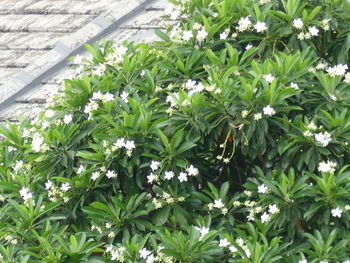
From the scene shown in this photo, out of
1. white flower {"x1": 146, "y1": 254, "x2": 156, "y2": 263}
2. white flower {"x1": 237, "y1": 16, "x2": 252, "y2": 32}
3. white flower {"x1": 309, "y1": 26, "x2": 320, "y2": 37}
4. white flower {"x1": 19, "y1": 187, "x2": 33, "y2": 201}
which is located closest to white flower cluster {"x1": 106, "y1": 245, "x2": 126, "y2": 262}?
white flower {"x1": 146, "y1": 254, "x2": 156, "y2": 263}

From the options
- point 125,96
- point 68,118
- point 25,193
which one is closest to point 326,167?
point 125,96

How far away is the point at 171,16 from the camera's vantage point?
4.63 metres

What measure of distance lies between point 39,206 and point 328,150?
4.52ft

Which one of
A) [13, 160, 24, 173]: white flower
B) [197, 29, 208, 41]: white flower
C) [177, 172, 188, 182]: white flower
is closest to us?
[177, 172, 188, 182]: white flower

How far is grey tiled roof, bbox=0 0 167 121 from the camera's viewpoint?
6254mm

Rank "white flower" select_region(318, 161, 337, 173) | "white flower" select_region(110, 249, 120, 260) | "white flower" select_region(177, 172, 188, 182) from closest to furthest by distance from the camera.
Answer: "white flower" select_region(318, 161, 337, 173) < "white flower" select_region(110, 249, 120, 260) < "white flower" select_region(177, 172, 188, 182)

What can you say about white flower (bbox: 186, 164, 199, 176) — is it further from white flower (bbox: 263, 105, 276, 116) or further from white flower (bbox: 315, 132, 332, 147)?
white flower (bbox: 315, 132, 332, 147)

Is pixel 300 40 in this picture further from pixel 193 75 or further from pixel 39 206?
pixel 39 206

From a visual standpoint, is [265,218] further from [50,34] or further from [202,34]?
[50,34]

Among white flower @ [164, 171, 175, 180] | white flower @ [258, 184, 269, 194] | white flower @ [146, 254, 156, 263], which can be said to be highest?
white flower @ [164, 171, 175, 180]

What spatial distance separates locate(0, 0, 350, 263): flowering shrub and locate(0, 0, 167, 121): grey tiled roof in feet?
5.07

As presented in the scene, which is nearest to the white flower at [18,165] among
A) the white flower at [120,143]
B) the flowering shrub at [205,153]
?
the flowering shrub at [205,153]

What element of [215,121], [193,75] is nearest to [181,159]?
[215,121]

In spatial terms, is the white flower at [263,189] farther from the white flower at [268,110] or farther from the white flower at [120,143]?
the white flower at [120,143]
